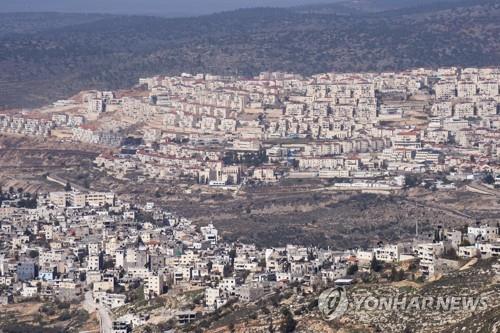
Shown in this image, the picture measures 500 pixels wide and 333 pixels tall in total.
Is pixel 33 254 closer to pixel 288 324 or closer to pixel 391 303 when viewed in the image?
pixel 288 324

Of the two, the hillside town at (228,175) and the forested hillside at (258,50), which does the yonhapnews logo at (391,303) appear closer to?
the hillside town at (228,175)

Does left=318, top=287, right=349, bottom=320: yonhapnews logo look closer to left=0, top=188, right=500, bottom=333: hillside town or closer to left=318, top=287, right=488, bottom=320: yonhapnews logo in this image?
left=318, top=287, right=488, bottom=320: yonhapnews logo

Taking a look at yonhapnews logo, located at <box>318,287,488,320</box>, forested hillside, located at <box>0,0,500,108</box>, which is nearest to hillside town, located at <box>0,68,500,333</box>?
yonhapnews logo, located at <box>318,287,488,320</box>

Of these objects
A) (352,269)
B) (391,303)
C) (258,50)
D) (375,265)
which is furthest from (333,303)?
(258,50)

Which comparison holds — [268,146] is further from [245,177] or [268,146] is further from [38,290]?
[38,290]

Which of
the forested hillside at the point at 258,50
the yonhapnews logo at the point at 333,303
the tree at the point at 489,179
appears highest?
the yonhapnews logo at the point at 333,303

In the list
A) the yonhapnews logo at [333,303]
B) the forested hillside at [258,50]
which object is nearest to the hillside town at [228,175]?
the yonhapnews logo at [333,303]
